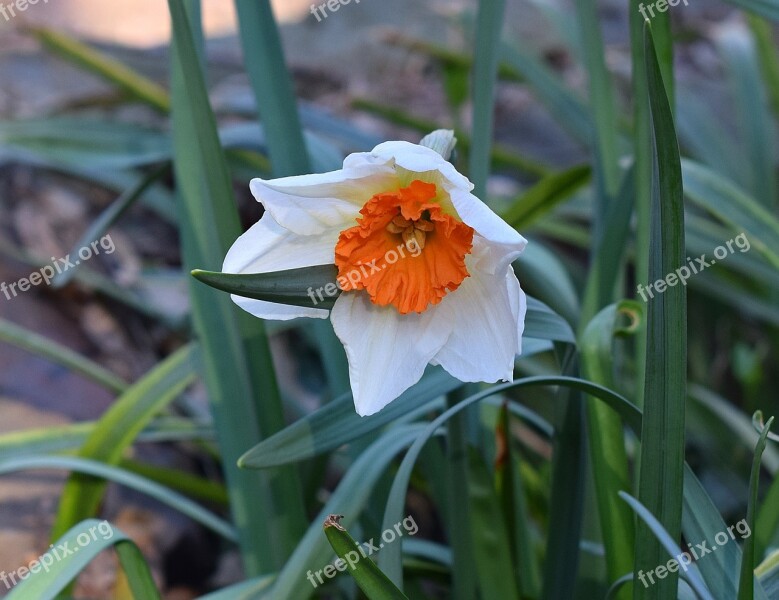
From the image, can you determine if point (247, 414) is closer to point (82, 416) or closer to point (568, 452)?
point (568, 452)

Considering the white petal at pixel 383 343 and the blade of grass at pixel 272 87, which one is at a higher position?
the blade of grass at pixel 272 87

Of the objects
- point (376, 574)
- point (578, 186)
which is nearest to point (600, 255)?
point (578, 186)

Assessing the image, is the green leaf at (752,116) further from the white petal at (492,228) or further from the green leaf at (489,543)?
the white petal at (492,228)

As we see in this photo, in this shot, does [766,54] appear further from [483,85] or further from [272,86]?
[272,86]

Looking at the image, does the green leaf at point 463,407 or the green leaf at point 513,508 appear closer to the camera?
the green leaf at point 463,407

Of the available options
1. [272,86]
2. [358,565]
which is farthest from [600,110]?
[358,565]

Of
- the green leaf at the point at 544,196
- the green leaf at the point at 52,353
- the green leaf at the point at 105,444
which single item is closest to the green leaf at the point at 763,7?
the green leaf at the point at 544,196
